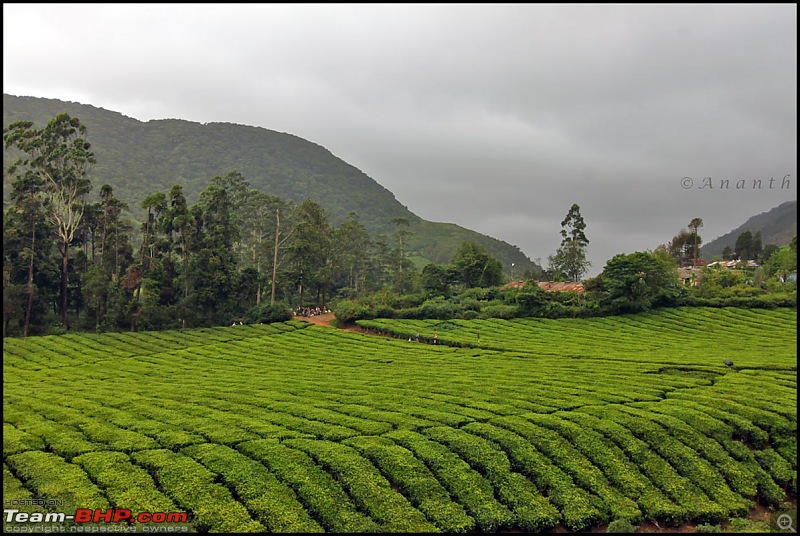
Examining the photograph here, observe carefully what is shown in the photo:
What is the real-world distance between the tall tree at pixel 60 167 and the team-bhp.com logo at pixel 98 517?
148 ft

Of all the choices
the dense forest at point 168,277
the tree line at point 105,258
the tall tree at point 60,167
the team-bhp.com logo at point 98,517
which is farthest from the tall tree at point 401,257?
the team-bhp.com logo at point 98,517

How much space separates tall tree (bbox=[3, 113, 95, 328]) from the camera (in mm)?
52219

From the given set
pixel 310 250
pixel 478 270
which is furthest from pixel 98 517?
pixel 478 270

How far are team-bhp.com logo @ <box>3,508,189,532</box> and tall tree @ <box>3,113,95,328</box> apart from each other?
4510 cm

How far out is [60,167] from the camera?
53.6m

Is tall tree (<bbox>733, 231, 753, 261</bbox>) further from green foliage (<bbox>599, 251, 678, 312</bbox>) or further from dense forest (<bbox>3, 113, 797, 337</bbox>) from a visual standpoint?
green foliage (<bbox>599, 251, 678, 312</bbox>)

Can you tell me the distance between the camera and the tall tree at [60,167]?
52.2m

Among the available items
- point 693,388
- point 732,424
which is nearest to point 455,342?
point 693,388

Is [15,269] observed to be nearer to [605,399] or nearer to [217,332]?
[217,332]

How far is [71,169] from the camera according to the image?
176ft

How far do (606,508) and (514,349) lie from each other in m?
25.0

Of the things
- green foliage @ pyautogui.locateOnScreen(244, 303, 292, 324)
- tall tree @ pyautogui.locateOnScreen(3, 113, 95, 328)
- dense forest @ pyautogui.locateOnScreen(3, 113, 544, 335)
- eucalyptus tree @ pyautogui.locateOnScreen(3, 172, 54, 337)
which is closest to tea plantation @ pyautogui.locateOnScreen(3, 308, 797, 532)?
dense forest @ pyautogui.locateOnScreen(3, 113, 544, 335)

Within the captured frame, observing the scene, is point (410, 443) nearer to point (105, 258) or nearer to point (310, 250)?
point (310, 250)

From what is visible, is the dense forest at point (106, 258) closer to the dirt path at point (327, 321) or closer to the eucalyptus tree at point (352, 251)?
the dirt path at point (327, 321)
